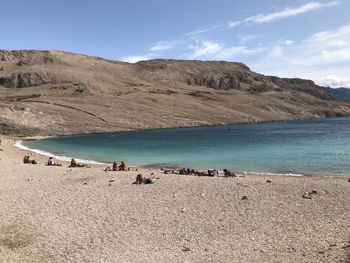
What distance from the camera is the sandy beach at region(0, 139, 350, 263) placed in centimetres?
1802

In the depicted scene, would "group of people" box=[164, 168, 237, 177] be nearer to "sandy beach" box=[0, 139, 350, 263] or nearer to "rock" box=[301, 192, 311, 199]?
"sandy beach" box=[0, 139, 350, 263]

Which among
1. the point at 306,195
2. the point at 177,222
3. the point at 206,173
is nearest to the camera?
the point at 177,222

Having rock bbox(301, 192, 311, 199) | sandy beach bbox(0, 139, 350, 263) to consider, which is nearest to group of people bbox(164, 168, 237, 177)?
sandy beach bbox(0, 139, 350, 263)

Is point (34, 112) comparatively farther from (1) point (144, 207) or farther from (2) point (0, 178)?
(1) point (144, 207)

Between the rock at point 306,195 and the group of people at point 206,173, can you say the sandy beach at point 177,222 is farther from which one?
the group of people at point 206,173

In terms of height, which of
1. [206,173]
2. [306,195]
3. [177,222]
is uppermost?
[206,173]

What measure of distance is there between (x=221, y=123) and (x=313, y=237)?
6356 inches

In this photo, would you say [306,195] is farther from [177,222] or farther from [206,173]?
[206,173]

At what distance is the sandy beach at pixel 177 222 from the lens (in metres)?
18.0

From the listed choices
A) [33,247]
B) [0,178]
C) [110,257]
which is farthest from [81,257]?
[0,178]

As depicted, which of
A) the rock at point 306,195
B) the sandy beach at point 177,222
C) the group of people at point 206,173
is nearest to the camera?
the sandy beach at point 177,222

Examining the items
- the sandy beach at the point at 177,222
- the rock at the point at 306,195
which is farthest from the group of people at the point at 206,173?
the rock at the point at 306,195

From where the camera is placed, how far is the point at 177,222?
73.3 feet

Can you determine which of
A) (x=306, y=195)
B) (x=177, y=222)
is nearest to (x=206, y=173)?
(x=306, y=195)
